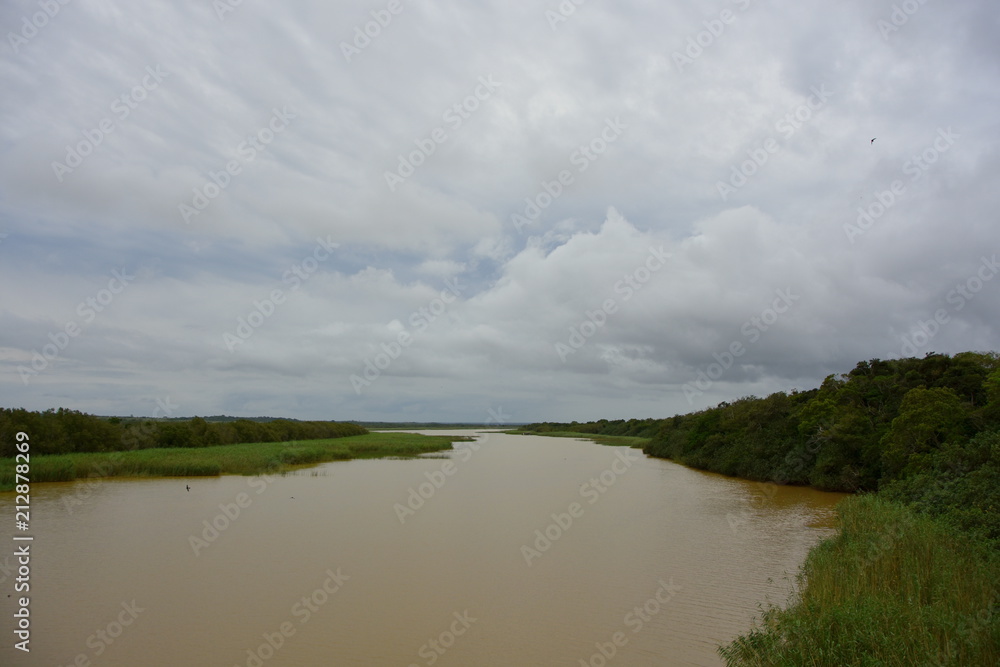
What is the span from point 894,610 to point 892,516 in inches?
250

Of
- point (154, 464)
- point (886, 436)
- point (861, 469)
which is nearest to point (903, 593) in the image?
point (886, 436)

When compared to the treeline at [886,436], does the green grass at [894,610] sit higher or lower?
lower

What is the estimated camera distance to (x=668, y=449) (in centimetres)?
4872

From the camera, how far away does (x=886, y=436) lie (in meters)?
20.8

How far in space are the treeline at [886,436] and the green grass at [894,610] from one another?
182cm

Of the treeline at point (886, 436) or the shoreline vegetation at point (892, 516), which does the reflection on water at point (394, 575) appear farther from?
the treeline at point (886, 436)

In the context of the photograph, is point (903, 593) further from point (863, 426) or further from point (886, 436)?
point (863, 426)

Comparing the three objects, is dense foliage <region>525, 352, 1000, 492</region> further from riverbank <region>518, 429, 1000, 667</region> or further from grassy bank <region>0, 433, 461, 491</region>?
grassy bank <region>0, 433, 461, 491</region>

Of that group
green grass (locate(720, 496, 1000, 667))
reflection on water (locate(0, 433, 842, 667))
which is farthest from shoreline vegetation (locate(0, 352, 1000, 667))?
reflection on water (locate(0, 433, 842, 667))

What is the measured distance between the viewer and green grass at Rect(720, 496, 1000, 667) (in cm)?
536

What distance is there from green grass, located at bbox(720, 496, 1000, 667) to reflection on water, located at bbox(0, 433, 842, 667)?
1516 mm

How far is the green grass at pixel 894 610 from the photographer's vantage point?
5.36 m

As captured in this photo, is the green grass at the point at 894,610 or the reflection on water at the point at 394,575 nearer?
the green grass at the point at 894,610

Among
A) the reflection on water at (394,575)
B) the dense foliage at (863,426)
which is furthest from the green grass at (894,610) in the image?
the dense foliage at (863,426)
